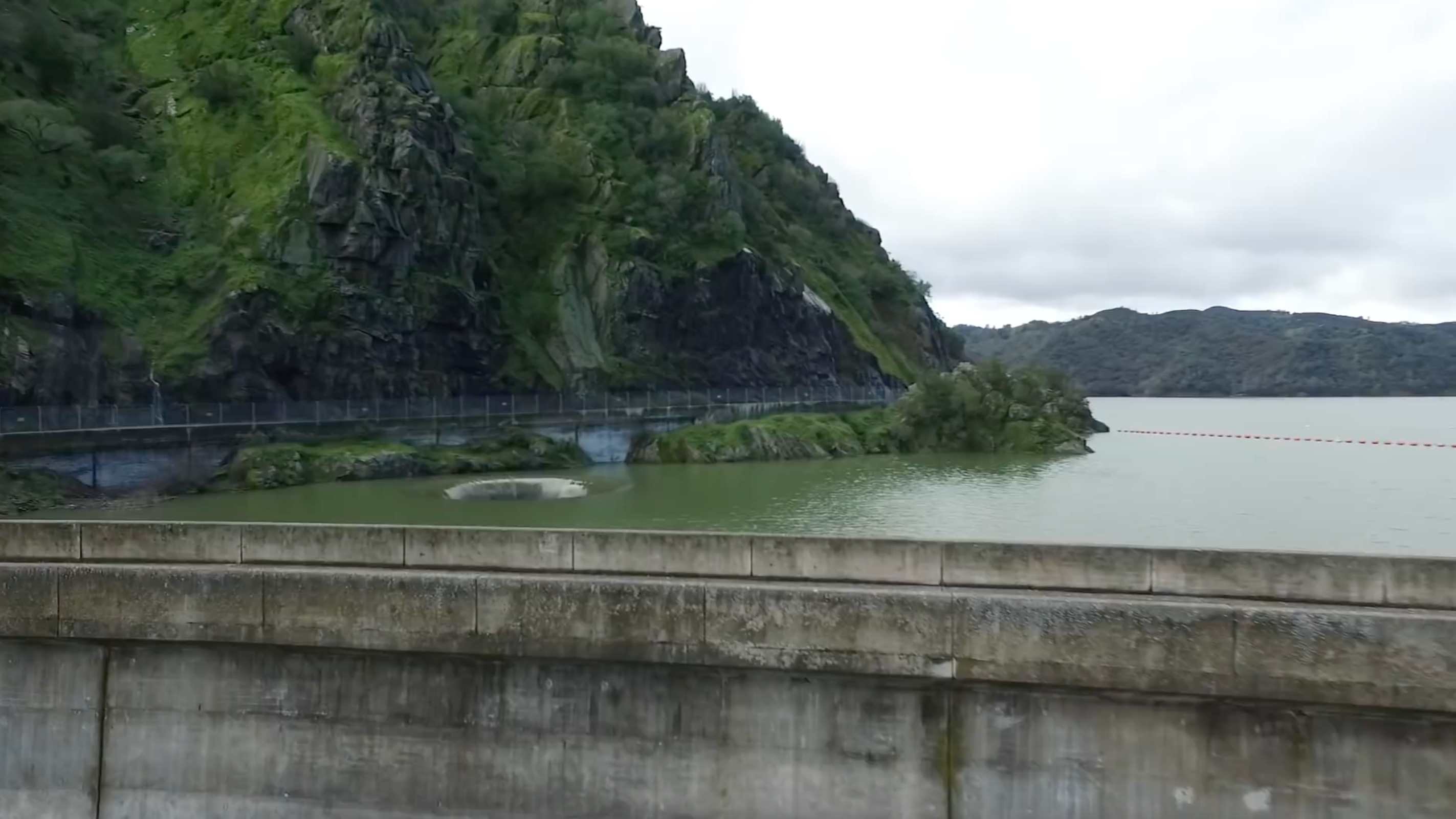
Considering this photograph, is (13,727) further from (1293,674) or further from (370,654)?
(1293,674)

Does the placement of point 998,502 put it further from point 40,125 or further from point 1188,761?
point 40,125

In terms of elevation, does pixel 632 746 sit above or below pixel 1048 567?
below

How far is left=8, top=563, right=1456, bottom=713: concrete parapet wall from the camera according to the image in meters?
7.51

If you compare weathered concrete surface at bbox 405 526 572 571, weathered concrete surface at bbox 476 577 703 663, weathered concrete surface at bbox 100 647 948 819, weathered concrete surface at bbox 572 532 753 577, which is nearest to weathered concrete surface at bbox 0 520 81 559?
weathered concrete surface at bbox 100 647 948 819

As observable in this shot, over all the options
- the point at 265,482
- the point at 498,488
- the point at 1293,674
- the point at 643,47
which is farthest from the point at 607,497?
the point at 643,47

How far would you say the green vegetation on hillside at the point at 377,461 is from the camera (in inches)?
2092

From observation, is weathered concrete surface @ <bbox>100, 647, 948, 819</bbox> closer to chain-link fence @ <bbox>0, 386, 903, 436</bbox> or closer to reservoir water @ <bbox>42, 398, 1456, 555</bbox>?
reservoir water @ <bbox>42, 398, 1456, 555</bbox>

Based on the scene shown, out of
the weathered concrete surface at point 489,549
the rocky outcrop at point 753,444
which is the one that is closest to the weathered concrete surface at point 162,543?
the weathered concrete surface at point 489,549

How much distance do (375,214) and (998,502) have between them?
48.4 metres

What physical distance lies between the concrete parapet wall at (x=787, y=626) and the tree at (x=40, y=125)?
66.1 m

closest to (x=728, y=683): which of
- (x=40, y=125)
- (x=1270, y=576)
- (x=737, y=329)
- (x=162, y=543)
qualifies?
(x=1270, y=576)

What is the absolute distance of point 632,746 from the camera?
338 inches

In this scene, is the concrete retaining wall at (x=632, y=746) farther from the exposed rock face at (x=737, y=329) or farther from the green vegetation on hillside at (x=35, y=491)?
the exposed rock face at (x=737, y=329)

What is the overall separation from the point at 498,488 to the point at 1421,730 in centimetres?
4469
